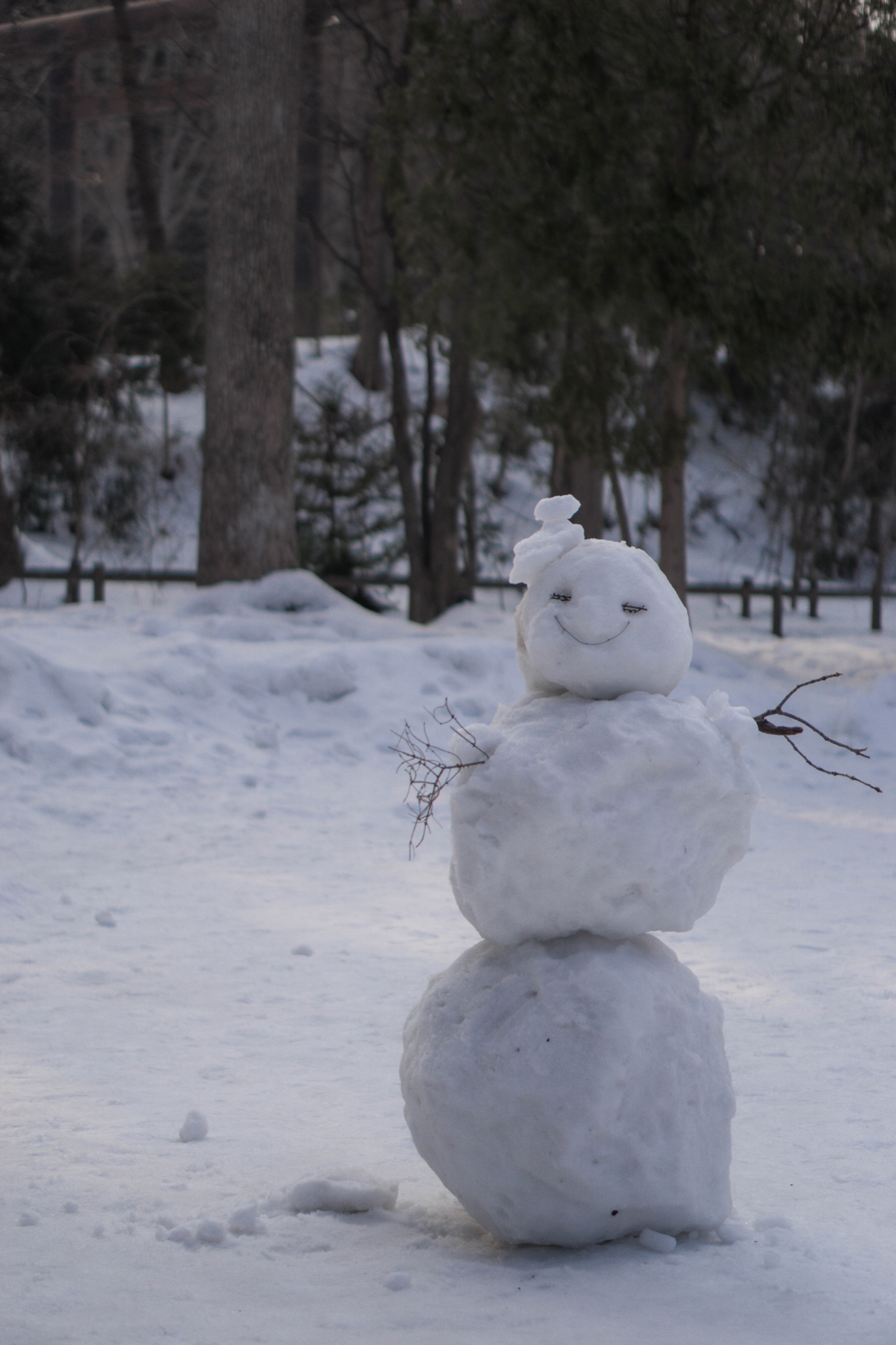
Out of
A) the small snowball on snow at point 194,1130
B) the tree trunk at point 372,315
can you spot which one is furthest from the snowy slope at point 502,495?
the small snowball on snow at point 194,1130

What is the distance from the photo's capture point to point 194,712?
9.34 m

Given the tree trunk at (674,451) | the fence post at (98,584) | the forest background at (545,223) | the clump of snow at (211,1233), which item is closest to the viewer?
the clump of snow at (211,1233)

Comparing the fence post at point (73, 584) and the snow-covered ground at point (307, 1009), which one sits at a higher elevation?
the fence post at point (73, 584)

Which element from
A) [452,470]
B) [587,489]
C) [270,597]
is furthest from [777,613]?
[270,597]

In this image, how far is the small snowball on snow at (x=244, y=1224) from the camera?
10.2 feet

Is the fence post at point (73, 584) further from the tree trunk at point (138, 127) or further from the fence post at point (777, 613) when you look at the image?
the fence post at point (777, 613)

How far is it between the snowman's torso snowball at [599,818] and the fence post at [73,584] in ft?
40.0

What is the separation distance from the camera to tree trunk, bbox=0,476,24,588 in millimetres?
14383

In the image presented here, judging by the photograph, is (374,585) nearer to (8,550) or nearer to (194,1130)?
(8,550)

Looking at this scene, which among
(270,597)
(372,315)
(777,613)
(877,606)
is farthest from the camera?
(372,315)

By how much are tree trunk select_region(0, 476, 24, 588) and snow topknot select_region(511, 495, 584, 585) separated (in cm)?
1198

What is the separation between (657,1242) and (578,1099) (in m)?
0.39

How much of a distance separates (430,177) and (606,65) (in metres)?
1.93

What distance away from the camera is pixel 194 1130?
3781 mm
